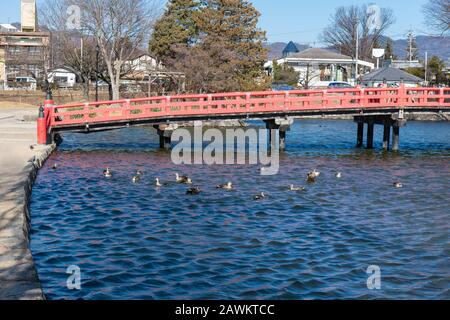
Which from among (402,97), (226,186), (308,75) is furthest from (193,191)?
(308,75)

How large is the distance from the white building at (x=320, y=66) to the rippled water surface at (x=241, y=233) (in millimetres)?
57519

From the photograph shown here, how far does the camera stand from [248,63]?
54844mm

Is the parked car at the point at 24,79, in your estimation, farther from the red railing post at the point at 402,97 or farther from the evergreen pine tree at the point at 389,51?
the red railing post at the point at 402,97

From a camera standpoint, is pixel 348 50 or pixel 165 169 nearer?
pixel 165 169

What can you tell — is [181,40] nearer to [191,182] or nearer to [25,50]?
[25,50]

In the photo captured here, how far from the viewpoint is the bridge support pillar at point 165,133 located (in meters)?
31.2

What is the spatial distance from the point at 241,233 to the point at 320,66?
7666 cm

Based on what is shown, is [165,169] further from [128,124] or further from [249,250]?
[249,250]

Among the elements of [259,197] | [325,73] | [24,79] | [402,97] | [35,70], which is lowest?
[259,197]

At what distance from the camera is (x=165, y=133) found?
31.6 m

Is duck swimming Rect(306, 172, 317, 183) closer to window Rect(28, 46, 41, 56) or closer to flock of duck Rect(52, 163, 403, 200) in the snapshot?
flock of duck Rect(52, 163, 403, 200)

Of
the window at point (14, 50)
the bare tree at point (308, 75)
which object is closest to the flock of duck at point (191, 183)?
the window at point (14, 50)

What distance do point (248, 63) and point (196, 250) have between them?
139 feet

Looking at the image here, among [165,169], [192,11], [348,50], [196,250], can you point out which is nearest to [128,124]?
[165,169]
